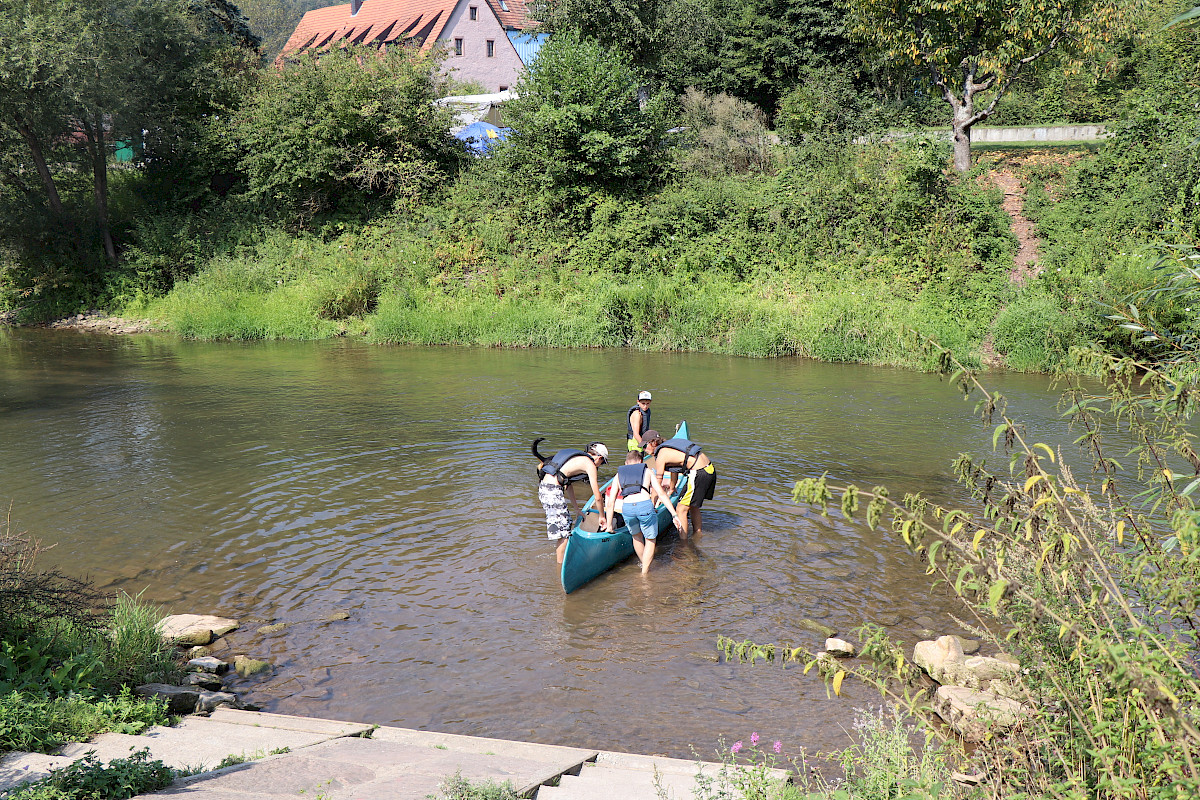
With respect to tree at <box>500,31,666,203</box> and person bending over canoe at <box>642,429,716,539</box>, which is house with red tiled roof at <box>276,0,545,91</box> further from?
person bending over canoe at <box>642,429,716,539</box>

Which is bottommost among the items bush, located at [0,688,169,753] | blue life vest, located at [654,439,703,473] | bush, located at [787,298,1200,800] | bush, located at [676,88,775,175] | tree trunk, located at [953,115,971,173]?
bush, located at [0,688,169,753]

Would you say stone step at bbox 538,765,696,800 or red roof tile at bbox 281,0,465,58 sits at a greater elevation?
red roof tile at bbox 281,0,465,58

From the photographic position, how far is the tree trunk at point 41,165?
26.8 meters

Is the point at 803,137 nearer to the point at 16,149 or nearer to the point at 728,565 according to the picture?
the point at 728,565

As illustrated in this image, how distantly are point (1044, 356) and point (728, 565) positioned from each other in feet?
41.5

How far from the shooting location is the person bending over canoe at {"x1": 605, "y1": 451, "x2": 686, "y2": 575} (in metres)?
8.92

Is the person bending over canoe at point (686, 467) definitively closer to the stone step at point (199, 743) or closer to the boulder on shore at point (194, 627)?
the boulder on shore at point (194, 627)

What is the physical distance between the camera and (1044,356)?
1856cm

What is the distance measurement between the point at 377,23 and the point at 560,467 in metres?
57.4

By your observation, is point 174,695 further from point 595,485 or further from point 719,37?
point 719,37

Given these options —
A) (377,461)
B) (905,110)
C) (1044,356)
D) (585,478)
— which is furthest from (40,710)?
(905,110)

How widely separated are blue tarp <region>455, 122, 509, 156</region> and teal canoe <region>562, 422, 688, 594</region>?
2319cm

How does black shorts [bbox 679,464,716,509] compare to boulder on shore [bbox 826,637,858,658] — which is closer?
boulder on shore [bbox 826,637,858,658]

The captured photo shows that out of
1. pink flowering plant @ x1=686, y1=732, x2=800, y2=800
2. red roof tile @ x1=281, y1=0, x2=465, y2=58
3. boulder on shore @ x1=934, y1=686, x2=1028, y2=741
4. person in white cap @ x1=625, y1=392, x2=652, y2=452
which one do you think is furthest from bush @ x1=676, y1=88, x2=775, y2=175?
pink flowering plant @ x1=686, y1=732, x2=800, y2=800
